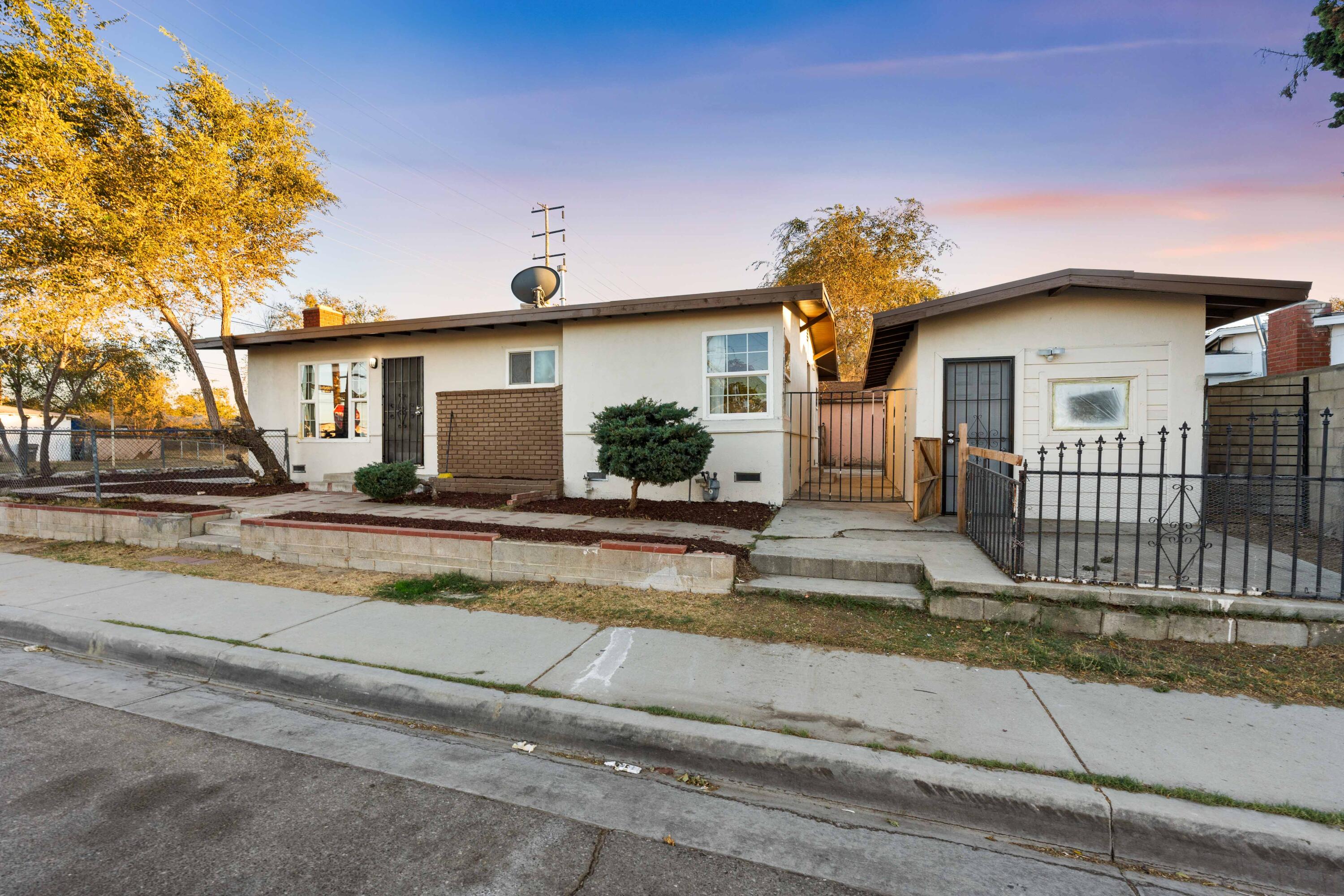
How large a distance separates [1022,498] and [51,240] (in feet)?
48.1

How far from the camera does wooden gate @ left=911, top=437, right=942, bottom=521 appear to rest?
739 centimetres

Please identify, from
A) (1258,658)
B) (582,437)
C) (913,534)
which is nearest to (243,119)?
(582,437)

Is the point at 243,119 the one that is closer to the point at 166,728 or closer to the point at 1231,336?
the point at 166,728

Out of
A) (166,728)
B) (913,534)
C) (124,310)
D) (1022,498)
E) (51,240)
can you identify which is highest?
(51,240)

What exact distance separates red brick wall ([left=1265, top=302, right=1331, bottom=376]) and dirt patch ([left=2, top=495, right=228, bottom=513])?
1625 cm

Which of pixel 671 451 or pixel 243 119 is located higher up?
pixel 243 119

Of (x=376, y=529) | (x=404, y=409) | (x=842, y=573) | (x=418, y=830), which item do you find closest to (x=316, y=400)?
(x=404, y=409)

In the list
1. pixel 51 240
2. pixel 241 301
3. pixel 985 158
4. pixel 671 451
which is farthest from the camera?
pixel 241 301

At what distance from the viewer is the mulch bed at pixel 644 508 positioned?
7.75 metres

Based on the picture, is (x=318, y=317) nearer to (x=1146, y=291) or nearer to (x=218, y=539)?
(x=218, y=539)

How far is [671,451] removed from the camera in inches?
300

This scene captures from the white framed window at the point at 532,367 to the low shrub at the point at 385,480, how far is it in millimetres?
2414

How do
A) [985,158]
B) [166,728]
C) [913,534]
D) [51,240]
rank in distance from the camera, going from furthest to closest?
[985,158]
[51,240]
[913,534]
[166,728]

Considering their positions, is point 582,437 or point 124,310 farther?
point 124,310
